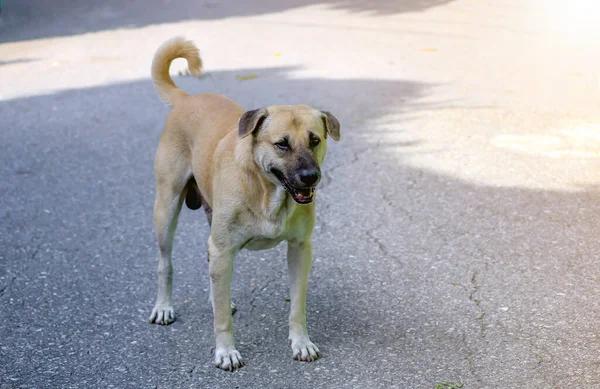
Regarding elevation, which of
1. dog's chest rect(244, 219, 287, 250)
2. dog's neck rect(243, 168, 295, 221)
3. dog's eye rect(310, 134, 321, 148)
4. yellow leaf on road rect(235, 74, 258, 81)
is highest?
dog's eye rect(310, 134, 321, 148)

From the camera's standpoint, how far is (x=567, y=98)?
8.39 meters

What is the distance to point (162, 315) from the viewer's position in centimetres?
416

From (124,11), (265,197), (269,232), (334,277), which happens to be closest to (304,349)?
(269,232)

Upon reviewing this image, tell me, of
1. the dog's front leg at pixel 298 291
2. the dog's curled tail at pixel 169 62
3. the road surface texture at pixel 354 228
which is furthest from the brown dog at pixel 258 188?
the dog's curled tail at pixel 169 62

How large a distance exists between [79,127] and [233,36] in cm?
529

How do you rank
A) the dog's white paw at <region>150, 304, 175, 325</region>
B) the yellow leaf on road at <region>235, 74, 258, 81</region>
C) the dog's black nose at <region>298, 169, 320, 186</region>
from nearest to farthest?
1. the dog's black nose at <region>298, 169, 320, 186</region>
2. the dog's white paw at <region>150, 304, 175, 325</region>
3. the yellow leaf on road at <region>235, 74, 258, 81</region>

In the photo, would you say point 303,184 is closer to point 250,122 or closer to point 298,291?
point 250,122

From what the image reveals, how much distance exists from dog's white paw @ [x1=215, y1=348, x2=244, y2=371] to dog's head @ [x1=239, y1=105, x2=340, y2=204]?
85 centimetres

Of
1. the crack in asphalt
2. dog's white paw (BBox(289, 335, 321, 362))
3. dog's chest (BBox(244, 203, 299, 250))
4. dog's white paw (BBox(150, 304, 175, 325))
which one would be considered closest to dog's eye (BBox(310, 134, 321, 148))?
dog's chest (BBox(244, 203, 299, 250))

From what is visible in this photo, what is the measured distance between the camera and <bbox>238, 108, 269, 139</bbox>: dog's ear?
353 cm

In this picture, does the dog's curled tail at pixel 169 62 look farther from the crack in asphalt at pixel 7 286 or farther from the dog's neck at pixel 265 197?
the crack in asphalt at pixel 7 286

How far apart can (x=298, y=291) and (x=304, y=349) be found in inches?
11.2

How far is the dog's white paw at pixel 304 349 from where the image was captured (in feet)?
12.2

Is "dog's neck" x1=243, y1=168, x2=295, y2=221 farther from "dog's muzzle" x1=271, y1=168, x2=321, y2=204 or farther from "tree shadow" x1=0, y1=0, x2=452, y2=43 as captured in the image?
"tree shadow" x1=0, y1=0, x2=452, y2=43
